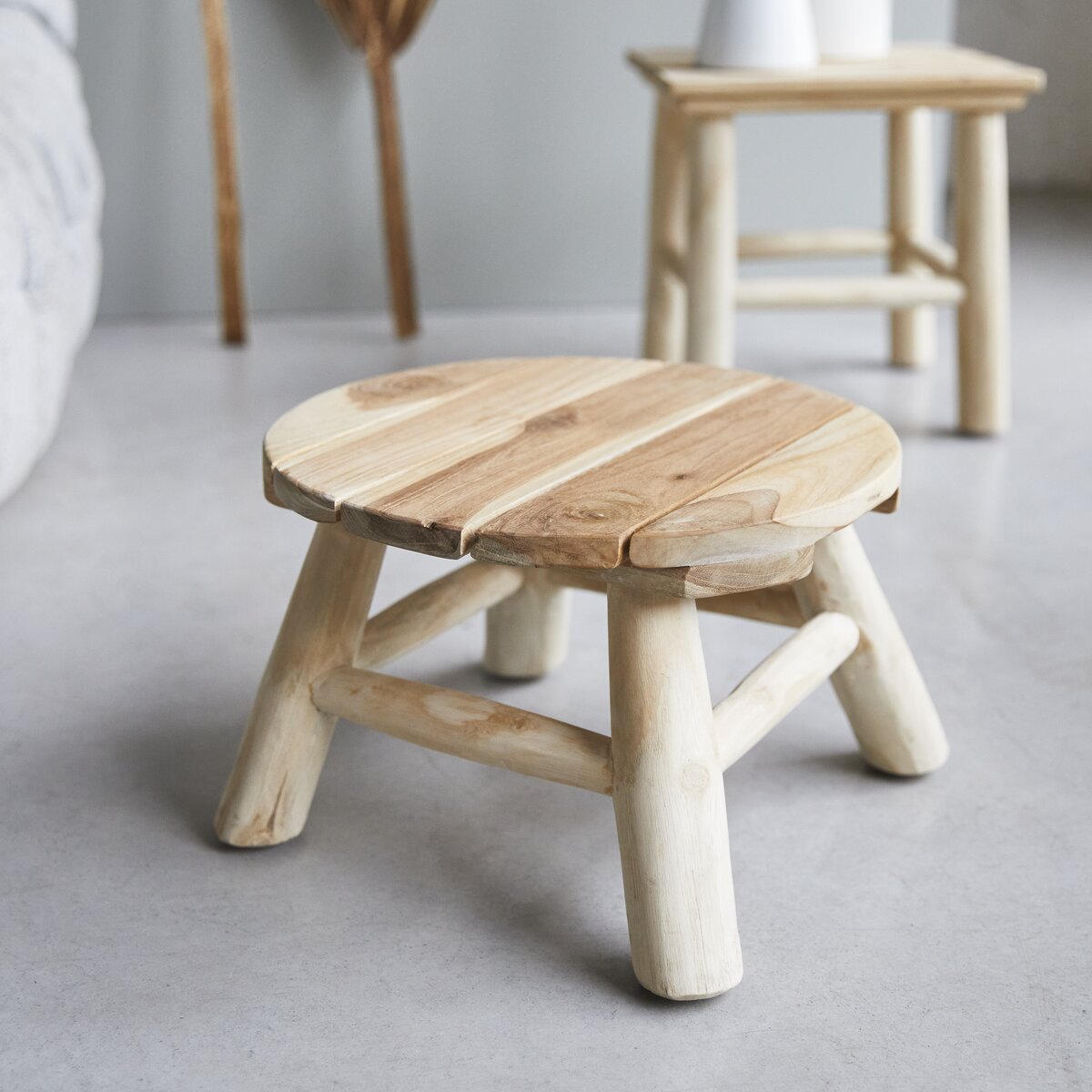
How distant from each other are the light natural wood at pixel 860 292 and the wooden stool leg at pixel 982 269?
35 millimetres

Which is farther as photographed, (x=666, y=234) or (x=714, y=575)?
(x=666, y=234)

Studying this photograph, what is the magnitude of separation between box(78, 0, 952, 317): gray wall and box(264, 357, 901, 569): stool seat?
1.62m

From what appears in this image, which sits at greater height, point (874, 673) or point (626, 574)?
point (626, 574)

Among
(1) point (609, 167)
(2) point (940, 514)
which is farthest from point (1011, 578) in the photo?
(1) point (609, 167)

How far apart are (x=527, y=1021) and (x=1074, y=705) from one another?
0.65 m

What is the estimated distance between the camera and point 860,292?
6.61 ft

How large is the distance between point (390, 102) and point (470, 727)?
70.8 inches

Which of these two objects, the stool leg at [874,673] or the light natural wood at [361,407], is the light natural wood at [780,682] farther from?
the light natural wood at [361,407]

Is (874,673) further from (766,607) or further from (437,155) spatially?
(437,155)

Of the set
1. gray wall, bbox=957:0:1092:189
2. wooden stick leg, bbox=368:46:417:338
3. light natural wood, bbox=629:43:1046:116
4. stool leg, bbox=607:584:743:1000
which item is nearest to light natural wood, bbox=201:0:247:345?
wooden stick leg, bbox=368:46:417:338

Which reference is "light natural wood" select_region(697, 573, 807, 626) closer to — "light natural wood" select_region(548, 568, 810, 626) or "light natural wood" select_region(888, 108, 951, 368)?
"light natural wood" select_region(548, 568, 810, 626)

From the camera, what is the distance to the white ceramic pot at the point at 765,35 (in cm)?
191

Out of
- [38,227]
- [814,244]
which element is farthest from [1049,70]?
[38,227]

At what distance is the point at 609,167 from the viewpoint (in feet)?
8.98
